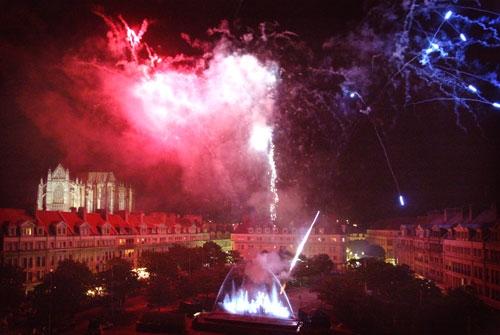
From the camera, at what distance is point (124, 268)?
141 feet

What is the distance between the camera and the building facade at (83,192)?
308ft

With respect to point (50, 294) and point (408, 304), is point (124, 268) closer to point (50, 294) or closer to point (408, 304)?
point (50, 294)

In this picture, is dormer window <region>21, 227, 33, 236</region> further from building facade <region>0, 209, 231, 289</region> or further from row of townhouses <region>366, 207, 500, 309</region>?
row of townhouses <region>366, 207, 500, 309</region>

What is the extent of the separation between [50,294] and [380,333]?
2495 centimetres

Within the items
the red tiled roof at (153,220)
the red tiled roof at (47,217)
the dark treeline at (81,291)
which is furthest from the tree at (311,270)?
the red tiled roof at (47,217)

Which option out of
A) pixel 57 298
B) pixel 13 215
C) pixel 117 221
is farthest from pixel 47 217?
pixel 57 298

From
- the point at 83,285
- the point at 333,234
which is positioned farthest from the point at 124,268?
the point at 333,234

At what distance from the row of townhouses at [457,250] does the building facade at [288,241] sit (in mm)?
10339

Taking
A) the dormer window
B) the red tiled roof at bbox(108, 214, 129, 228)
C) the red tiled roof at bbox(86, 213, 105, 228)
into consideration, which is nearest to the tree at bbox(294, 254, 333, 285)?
the red tiled roof at bbox(108, 214, 129, 228)

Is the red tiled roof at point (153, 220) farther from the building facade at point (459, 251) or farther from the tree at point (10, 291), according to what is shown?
the building facade at point (459, 251)

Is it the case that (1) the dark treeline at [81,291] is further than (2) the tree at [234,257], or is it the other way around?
(2) the tree at [234,257]

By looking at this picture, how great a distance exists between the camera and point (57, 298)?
1332 inches

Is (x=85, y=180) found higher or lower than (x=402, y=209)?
higher

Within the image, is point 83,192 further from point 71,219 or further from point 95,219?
point 71,219
